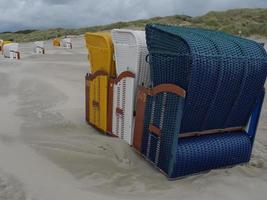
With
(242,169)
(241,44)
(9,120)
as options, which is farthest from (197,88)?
(9,120)

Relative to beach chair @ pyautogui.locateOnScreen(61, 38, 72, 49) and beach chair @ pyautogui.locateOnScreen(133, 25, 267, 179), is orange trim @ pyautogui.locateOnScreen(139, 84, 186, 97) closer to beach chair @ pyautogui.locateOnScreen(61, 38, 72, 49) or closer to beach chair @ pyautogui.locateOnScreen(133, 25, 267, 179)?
beach chair @ pyautogui.locateOnScreen(133, 25, 267, 179)

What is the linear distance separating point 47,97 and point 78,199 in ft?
22.4

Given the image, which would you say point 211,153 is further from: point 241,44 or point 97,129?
point 97,129

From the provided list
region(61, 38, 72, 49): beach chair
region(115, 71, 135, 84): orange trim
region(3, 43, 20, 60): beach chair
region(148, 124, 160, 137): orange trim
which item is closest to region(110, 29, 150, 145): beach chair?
region(115, 71, 135, 84): orange trim

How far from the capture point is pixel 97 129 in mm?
7555

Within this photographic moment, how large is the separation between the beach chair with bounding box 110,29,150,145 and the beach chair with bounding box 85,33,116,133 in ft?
0.68

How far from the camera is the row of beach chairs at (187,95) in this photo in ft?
17.0

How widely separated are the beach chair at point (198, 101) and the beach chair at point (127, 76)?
29 cm

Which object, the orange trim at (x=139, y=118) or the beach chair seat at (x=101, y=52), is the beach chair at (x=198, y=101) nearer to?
the orange trim at (x=139, y=118)

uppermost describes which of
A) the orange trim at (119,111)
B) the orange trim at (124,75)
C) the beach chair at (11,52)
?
the orange trim at (124,75)

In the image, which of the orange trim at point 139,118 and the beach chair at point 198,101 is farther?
the orange trim at point 139,118

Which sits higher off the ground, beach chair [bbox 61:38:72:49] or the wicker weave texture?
the wicker weave texture

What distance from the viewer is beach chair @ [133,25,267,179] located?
5160 mm

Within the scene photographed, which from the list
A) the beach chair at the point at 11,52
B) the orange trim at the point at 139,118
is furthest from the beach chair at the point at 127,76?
the beach chair at the point at 11,52
